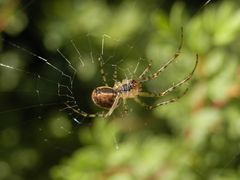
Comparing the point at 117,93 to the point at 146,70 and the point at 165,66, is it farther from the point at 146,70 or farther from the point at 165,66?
the point at 165,66

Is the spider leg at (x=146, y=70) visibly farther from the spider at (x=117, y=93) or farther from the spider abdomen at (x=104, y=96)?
the spider abdomen at (x=104, y=96)

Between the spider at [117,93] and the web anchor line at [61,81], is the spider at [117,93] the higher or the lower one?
the lower one

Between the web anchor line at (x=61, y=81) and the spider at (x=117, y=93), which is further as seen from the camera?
the web anchor line at (x=61, y=81)

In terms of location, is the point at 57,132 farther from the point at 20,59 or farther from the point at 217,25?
the point at 217,25

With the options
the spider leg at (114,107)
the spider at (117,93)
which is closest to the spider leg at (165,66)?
the spider at (117,93)

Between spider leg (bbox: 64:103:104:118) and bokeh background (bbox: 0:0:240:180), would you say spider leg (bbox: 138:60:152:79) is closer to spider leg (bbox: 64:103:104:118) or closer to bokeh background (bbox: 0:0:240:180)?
bokeh background (bbox: 0:0:240:180)

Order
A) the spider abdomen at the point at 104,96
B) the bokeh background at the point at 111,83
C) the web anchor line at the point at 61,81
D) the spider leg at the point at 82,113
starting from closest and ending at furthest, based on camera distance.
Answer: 1. the bokeh background at the point at 111,83
2. the spider abdomen at the point at 104,96
3. the spider leg at the point at 82,113
4. the web anchor line at the point at 61,81
